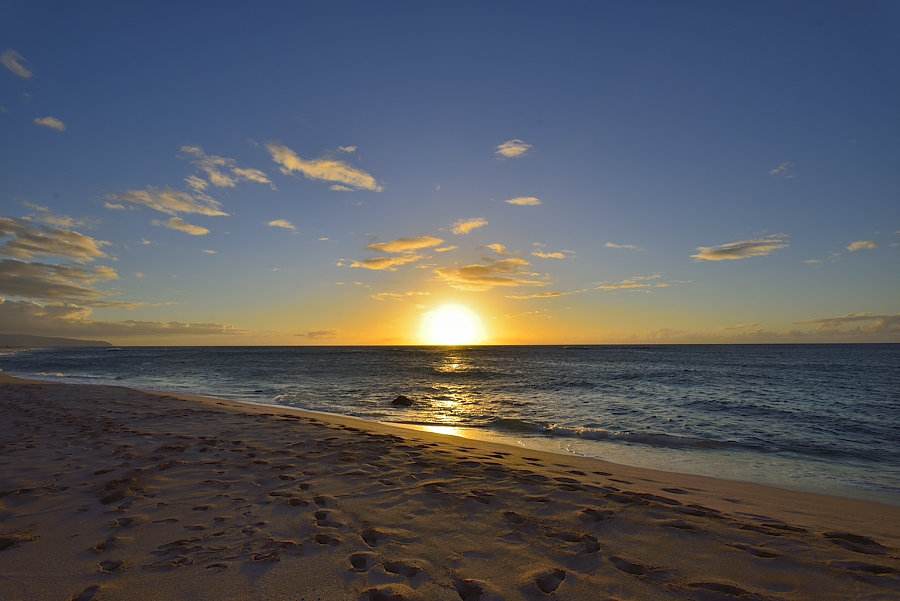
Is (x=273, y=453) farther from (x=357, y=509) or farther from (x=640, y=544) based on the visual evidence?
(x=640, y=544)

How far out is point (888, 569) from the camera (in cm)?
473

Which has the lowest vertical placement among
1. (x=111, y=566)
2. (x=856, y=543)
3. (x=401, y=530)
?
(x=856, y=543)

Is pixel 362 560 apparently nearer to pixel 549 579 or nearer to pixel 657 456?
pixel 549 579

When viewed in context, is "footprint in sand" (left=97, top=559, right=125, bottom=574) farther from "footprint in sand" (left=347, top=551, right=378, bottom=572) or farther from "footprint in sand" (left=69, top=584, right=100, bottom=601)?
"footprint in sand" (left=347, top=551, right=378, bottom=572)

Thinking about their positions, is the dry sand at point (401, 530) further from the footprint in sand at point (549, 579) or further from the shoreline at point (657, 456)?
the shoreline at point (657, 456)

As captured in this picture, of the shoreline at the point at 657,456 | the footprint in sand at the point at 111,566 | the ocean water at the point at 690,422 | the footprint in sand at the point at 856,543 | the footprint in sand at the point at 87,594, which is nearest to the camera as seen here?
the footprint in sand at the point at 87,594

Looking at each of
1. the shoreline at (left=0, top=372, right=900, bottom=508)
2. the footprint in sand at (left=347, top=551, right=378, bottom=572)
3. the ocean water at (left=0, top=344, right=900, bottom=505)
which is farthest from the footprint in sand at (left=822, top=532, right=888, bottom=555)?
the footprint in sand at (left=347, top=551, right=378, bottom=572)

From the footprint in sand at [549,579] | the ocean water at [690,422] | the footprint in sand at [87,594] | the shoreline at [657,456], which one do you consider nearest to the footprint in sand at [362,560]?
the footprint in sand at [549,579]

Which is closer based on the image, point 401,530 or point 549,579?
point 549,579

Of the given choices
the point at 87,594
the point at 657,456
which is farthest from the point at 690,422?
the point at 87,594

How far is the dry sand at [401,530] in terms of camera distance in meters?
4.13

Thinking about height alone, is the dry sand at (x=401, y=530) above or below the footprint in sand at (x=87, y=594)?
below

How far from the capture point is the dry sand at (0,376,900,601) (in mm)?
4133

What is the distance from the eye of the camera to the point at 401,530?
17.7 feet
